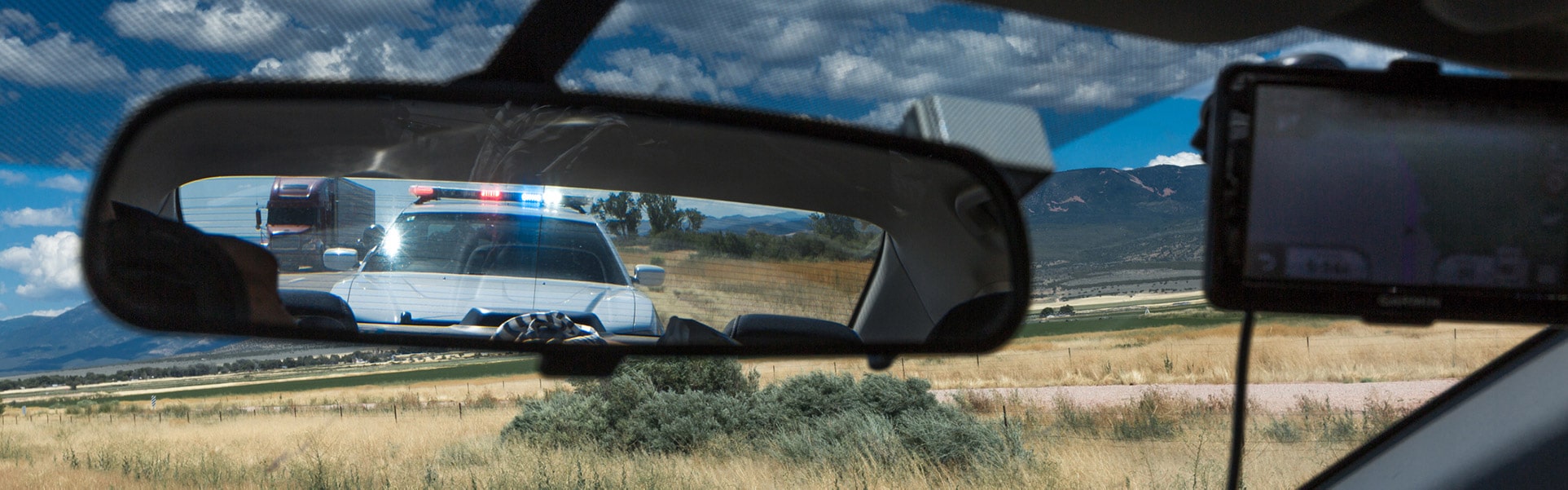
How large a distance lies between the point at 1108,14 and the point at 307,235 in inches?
77.3

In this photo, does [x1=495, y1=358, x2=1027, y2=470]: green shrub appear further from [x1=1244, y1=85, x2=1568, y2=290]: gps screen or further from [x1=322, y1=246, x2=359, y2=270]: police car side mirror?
[x1=1244, y1=85, x2=1568, y2=290]: gps screen

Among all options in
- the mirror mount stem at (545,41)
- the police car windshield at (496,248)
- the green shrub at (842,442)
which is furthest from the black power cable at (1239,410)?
the green shrub at (842,442)

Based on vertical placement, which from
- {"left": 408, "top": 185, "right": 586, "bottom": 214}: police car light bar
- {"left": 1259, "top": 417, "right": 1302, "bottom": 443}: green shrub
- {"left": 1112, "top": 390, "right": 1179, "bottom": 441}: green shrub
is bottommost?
{"left": 1112, "top": 390, "right": 1179, "bottom": 441}: green shrub

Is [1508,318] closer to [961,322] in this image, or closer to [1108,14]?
[961,322]

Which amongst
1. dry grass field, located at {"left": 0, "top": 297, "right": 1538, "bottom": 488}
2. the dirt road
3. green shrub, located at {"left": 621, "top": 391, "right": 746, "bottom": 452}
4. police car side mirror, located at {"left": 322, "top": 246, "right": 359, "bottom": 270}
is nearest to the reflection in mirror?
police car side mirror, located at {"left": 322, "top": 246, "right": 359, "bottom": 270}

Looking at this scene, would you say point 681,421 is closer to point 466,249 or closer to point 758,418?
point 758,418

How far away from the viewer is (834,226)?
186cm

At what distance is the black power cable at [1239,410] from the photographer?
1.65 meters

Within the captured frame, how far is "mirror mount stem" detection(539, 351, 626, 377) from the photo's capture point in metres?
1.44

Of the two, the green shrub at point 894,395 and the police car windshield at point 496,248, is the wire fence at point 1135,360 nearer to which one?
the green shrub at point 894,395

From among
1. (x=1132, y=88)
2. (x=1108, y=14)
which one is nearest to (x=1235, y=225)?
(x=1108, y=14)

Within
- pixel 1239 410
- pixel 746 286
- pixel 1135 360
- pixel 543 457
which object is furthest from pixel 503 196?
pixel 1135 360

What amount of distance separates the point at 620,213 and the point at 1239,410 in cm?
122

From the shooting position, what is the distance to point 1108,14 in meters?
2.49
